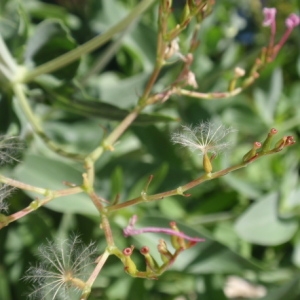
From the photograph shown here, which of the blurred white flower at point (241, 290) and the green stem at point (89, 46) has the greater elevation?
the green stem at point (89, 46)

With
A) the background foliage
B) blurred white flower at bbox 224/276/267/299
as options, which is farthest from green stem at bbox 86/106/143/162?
blurred white flower at bbox 224/276/267/299

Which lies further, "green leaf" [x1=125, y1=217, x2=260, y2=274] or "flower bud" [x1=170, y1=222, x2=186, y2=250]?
"green leaf" [x1=125, y1=217, x2=260, y2=274]

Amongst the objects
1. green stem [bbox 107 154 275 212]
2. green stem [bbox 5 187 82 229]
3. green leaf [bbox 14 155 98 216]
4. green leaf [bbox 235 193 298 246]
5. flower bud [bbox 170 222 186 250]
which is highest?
green stem [bbox 107 154 275 212]

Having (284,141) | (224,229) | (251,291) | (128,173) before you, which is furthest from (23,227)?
(251,291)

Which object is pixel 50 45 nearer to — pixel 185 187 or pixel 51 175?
pixel 51 175

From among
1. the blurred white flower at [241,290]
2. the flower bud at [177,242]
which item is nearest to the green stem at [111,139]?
the flower bud at [177,242]

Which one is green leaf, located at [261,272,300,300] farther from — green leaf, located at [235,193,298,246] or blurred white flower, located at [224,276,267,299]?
blurred white flower, located at [224,276,267,299]

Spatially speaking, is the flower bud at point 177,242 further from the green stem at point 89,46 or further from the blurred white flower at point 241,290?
the blurred white flower at point 241,290

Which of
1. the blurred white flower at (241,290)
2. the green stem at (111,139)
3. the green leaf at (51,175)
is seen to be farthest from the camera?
the blurred white flower at (241,290)
